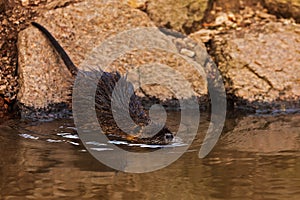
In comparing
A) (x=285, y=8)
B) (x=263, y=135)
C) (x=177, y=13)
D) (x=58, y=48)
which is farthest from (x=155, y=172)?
(x=285, y=8)

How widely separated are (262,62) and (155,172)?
2.74 meters

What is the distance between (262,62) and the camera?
6039 millimetres

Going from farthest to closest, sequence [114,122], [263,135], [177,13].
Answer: [177,13] → [263,135] → [114,122]

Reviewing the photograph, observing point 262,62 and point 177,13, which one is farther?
point 177,13

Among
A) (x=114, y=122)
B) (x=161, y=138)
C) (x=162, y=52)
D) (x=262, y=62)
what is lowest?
(x=161, y=138)

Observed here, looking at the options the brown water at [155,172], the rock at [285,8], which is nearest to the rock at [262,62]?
the rock at [285,8]

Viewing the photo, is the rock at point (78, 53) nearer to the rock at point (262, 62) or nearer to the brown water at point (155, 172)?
the rock at point (262, 62)

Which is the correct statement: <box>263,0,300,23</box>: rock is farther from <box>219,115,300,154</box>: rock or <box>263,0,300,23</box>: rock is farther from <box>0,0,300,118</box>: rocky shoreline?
<box>219,115,300,154</box>: rock

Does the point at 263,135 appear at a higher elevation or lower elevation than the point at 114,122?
lower

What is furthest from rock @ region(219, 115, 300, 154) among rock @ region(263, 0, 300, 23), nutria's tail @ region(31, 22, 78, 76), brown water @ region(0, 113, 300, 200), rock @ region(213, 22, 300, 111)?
nutria's tail @ region(31, 22, 78, 76)

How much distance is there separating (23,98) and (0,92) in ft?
0.89

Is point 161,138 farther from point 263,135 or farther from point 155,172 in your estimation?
point 263,135

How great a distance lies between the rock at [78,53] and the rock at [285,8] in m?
1.08

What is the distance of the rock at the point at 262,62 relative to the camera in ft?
19.5
